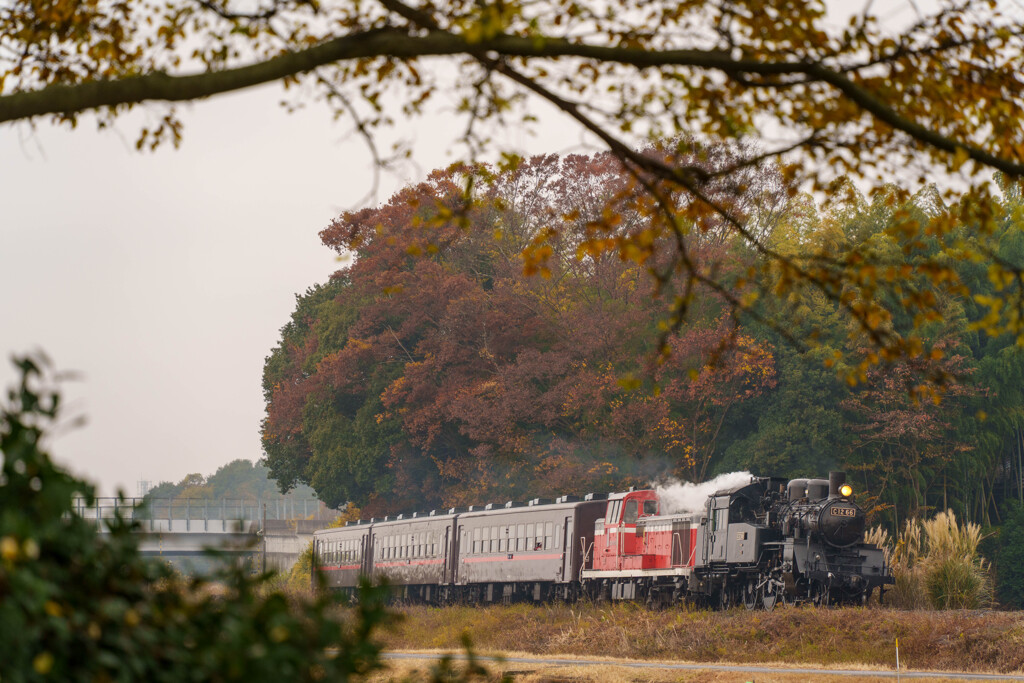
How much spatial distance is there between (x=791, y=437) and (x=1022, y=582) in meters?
7.44

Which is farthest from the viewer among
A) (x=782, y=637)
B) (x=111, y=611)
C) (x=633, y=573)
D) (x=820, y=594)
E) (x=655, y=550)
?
(x=633, y=573)

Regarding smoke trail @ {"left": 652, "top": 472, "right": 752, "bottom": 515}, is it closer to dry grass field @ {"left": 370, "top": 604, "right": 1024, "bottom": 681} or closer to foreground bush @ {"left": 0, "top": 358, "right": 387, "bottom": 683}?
dry grass field @ {"left": 370, "top": 604, "right": 1024, "bottom": 681}

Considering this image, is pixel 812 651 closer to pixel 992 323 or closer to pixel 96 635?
pixel 992 323

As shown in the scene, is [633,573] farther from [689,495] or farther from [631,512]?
[689,495]

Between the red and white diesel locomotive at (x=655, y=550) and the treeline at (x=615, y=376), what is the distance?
3.37 m

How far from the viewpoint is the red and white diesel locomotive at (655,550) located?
23.6 m

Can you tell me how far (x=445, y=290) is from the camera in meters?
40.2

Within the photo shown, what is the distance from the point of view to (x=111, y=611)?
3230 mm

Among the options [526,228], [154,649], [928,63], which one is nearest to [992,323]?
[928,63]

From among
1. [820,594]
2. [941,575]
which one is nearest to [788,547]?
[820,594]

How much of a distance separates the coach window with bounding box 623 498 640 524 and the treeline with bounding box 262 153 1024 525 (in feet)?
9.35

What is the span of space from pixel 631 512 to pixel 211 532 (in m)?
38.4

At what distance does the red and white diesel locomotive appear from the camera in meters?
23.6

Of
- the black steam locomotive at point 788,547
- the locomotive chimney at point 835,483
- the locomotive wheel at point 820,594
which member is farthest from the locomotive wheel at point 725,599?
the locomotive chimney at point 835,483
